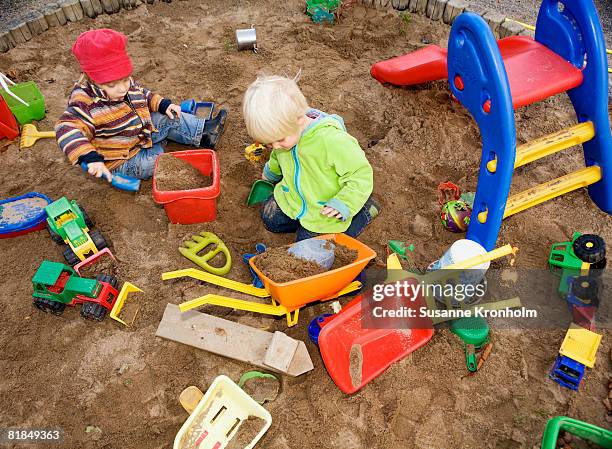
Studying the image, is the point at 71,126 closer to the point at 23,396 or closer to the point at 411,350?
the point at 23,396

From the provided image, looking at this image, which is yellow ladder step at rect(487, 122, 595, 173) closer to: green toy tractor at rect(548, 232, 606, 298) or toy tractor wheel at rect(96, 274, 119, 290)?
green toy tractor at rect(548, 232, 606, 298)

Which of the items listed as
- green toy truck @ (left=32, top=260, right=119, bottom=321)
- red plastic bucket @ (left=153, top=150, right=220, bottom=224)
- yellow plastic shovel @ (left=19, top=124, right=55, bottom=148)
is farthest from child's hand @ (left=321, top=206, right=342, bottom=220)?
yellow plastic shovel @ (left=19, top=124, right=55, bottom=148)

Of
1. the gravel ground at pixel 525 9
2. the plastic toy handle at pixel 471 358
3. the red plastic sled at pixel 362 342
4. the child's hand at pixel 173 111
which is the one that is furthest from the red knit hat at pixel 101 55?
the gravel ground at pixel 525 9

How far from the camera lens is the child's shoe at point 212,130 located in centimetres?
291

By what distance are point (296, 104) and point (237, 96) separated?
155 centimetres

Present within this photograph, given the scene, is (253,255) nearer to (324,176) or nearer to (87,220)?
(324,176)

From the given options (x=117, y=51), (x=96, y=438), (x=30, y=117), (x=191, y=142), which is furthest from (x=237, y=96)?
(x=96, y=438)

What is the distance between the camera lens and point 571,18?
2.14 m

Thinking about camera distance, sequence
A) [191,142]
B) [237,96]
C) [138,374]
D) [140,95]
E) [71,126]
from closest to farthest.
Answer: [138,374] < [71,126] < [140,95] < [191,142] < [237,96]

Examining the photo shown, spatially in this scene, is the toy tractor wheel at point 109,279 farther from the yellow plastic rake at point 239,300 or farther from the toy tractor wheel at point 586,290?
the toy tractor wheel at point 586,290

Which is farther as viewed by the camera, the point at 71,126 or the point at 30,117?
the point at 30,117

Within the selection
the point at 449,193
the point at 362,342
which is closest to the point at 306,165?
the point at 362,342

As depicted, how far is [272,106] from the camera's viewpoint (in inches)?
72.4

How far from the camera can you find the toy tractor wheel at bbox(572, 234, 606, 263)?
2.12 meters
